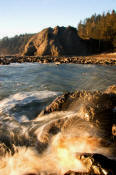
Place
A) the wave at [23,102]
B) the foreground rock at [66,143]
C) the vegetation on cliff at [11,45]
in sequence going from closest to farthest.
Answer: the foreground rock at [66,143], the wave at [23,102], the vegetation on cliff at [11,45]

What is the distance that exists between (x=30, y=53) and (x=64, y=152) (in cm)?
4222

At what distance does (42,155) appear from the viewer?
391 cm

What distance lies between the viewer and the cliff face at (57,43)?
131 feet

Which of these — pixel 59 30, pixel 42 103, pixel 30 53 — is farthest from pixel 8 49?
pixel 42 103

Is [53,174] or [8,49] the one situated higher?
[8,49]

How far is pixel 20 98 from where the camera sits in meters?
8.05

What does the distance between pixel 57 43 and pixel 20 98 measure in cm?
3402

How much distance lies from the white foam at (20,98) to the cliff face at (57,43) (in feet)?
100

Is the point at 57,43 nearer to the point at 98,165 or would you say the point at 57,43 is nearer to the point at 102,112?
the point at 102,112

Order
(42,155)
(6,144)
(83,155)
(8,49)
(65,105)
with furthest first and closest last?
(8,49) → (65,105) → (6,144) → (42,155) → (83,155)

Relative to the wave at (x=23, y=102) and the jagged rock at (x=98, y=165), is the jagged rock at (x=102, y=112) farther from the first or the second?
the wave at (x=23, y=102)

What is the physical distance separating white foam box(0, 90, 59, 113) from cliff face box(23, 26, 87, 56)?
30.6 m

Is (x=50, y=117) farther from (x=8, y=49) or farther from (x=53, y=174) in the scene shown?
(x=8, y=49)

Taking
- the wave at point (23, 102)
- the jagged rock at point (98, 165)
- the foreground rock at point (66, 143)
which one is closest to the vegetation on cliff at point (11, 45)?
the wave at point (23, 102)
